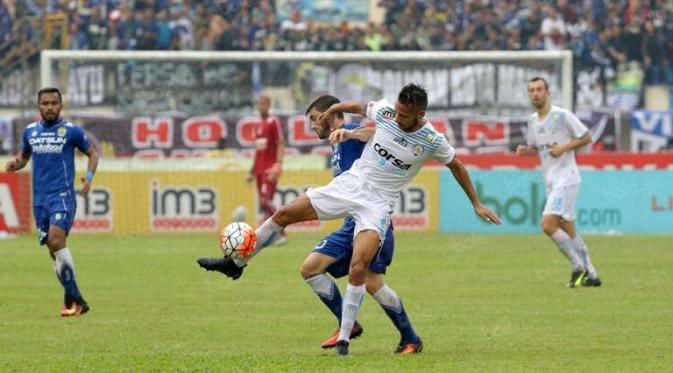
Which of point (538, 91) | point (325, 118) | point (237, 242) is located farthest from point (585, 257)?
point (237, 242)

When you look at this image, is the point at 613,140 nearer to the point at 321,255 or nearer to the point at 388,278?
the point at 388,278

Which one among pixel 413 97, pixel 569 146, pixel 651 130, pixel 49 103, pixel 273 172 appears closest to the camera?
pixel 413 97

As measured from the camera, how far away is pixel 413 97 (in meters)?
10.3

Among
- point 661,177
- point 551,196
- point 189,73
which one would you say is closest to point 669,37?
point 661,177

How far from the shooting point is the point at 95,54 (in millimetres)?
26750

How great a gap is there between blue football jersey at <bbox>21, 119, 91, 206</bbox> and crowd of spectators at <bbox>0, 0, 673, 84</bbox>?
16.8m

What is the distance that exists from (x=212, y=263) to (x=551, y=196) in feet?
24.7

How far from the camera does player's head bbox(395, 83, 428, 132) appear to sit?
10.3 metres

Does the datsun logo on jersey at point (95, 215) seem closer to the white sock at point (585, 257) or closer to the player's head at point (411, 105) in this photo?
the white sock at point (585, 257)

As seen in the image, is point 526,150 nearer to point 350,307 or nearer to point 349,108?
point 349,108

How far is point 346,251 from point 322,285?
0.36 m

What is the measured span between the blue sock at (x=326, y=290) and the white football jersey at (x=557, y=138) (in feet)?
21.1

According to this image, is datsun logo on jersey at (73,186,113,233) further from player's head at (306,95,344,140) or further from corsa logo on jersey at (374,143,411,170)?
corsa logo on jersey at (374,143,411,170)

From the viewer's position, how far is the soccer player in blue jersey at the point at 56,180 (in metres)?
14.1
